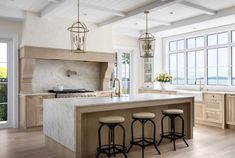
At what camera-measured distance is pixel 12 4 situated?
5.21m

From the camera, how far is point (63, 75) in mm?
6676

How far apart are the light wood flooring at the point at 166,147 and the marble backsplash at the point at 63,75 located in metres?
1.46

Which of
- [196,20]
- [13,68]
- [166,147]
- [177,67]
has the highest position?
[196,20]

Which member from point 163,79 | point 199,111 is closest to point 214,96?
point 199,111

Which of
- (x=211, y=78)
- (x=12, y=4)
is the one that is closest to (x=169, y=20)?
(x=211, y=78)

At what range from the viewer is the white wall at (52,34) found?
227 inches

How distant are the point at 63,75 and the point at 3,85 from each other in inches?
60.7

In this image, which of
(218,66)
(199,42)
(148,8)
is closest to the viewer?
(148,8)

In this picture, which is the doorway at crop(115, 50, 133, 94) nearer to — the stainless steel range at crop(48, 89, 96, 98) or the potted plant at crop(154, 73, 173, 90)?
the potted plant at crop(154, 73, 173, 90)

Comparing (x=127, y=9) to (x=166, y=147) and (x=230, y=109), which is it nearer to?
(x=166, y=147)

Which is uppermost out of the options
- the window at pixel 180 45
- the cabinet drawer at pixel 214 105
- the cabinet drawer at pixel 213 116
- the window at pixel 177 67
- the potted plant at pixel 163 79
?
the window at pixel 180 45

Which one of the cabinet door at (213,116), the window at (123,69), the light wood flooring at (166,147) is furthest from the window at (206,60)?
the light wood flooring at (166,147)

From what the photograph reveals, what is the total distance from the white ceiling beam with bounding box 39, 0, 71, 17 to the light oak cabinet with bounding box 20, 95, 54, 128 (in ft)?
6.55

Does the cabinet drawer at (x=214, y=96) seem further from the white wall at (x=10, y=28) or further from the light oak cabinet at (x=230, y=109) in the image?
the white wall at (x=10, y=28)
